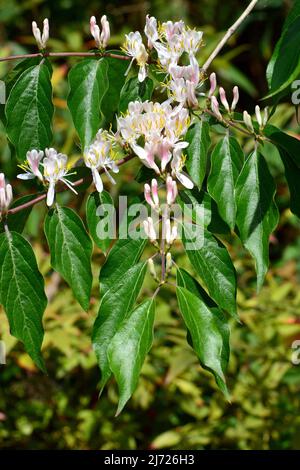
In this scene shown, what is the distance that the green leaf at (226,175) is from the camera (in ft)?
2.99

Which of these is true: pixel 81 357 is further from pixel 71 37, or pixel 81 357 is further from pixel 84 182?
pixel 71 37

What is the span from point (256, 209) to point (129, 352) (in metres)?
0.26

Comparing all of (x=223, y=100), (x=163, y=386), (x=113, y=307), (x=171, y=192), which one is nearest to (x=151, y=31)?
(x=223, y=100)

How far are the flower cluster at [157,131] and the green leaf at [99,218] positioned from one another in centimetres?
8

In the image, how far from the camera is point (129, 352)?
2.65 ft

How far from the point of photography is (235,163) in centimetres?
96

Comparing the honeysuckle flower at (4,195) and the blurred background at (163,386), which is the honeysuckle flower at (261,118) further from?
the blurred background at (163,386)

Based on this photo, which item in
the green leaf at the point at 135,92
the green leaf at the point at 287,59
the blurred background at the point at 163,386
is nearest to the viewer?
the green leaf at the point at 287,59

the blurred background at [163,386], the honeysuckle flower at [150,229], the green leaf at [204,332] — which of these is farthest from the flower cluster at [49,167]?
the blurred background at [163,386]

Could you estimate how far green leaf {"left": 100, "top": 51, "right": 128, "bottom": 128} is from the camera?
998 millimetres

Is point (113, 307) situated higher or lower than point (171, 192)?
lower

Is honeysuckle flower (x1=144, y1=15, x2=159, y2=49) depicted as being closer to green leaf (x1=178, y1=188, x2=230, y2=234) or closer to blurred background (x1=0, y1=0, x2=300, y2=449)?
green leaf (x1=178, y1=188, x2=230, y2=234)

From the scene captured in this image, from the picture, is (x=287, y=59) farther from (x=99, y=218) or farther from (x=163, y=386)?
(x=163, y=386)

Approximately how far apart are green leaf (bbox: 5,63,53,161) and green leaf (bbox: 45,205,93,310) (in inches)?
3.7
